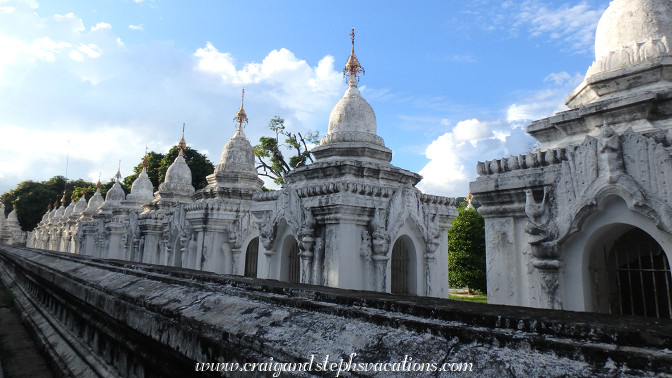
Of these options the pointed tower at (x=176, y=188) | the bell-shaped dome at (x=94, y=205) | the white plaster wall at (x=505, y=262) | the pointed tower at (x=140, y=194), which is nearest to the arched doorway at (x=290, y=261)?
the white plaster wall at (x=505, y=262)

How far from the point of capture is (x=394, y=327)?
1710 mm

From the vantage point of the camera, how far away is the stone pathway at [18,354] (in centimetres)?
384

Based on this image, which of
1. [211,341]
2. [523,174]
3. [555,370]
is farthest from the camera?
[523,174]

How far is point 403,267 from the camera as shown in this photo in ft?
32.4

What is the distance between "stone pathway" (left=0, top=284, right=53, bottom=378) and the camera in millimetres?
3842

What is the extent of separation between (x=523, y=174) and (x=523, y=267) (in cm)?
119

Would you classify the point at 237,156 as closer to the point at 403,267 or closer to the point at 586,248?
the point at 403,267

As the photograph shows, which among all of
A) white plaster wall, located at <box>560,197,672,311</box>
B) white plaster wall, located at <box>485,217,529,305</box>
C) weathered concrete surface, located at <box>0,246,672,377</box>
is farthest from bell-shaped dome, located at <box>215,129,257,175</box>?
white plaster wall, located at <box>560,197,672,311</box>

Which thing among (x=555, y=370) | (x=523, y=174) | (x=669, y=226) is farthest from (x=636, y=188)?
(x=555, y=370)

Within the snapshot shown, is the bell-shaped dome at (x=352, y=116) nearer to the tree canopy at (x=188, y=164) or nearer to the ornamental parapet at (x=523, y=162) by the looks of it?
the ornamental parapet at (x=523, y=162)

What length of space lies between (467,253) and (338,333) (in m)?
23.4

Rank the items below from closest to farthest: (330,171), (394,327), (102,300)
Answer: (394,327) < (102,300) < (330,171)

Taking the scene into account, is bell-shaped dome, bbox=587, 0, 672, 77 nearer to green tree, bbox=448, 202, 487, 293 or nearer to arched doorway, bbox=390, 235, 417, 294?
arched doorway, bbox=390, 235, 417, 294

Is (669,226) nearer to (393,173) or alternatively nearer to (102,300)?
(102,300)
